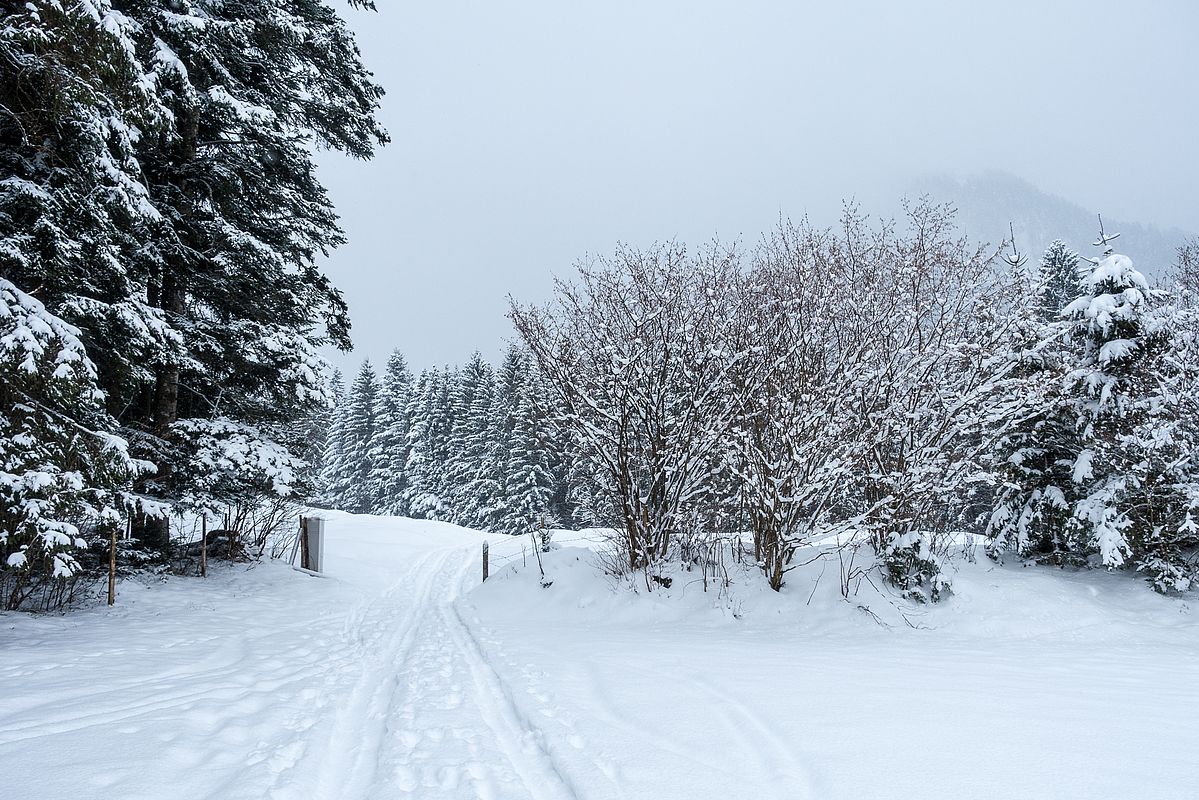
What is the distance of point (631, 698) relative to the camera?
16.0 ft

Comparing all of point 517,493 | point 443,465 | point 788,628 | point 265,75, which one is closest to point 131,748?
point 788,628

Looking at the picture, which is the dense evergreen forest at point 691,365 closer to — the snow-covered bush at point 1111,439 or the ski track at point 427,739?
the snow-covered bush at point 1111,439

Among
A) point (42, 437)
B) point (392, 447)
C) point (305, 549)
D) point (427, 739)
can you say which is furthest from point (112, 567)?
Result: point (392, 447)

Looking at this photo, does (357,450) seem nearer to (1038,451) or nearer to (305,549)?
(305,549)

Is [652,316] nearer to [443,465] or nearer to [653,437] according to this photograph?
[653,437]

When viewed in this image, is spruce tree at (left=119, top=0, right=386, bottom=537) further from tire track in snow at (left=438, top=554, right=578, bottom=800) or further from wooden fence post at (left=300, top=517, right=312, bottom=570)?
tire track in snow at (left=438, top=554, right=578, bottom=800)

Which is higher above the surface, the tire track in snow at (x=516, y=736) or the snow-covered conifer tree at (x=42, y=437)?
the snow-covered conifer tree at (x=42, y=437)

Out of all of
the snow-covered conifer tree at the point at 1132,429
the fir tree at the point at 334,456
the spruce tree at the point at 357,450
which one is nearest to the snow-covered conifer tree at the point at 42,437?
the snow-covered conifer tree at the point at 1132,429

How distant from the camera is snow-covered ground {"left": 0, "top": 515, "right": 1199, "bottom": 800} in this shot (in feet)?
10.9

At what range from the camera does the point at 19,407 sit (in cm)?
586

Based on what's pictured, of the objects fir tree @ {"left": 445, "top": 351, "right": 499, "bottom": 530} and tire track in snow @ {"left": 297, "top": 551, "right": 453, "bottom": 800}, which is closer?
tire track in snow @ {"left": 297, "top": 551, "right": 453, "bottom": 800}

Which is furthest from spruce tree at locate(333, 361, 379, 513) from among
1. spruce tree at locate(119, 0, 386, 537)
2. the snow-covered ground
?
the snow-covered ground

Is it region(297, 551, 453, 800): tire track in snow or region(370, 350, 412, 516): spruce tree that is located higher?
region(370, 350, 412, 516): spruce tree

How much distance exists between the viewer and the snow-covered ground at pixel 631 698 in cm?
334
